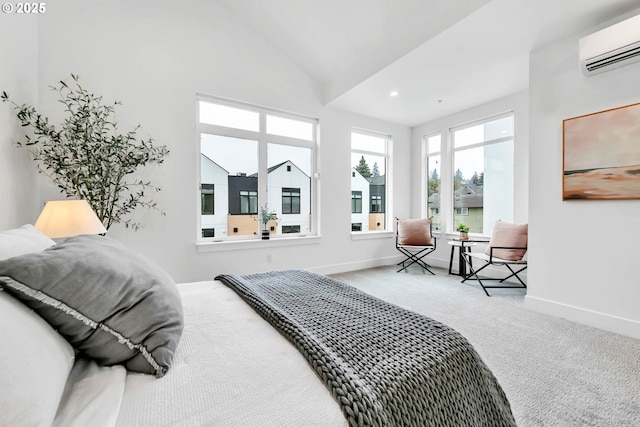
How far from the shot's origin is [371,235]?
15.6ft

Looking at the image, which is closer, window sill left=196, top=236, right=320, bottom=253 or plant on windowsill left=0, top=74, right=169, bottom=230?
plant on windowsill left=0, top=74, right=169, bottom=230

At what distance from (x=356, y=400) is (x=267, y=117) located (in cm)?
377

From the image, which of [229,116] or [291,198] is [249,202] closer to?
[291,198]

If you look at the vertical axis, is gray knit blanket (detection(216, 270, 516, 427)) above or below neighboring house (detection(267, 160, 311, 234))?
below

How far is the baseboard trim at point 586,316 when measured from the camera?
7.30 ft

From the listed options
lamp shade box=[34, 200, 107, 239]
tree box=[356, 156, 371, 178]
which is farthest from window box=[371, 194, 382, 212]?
lamp shade box=[34, 200, 107, 239]

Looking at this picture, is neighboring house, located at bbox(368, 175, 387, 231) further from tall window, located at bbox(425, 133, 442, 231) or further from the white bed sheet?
the white bed sheet

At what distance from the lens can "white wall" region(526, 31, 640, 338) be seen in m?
2.25

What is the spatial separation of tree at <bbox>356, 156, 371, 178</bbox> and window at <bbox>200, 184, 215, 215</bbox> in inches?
97.0

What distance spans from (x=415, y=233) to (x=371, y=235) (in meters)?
0.72

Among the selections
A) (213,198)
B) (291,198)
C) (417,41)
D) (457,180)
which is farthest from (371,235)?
(417,41)

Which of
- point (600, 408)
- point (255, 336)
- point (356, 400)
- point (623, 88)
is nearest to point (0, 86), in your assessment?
point (255, 336)

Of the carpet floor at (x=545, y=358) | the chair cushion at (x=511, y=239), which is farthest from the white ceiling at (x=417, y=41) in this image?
the carpet floor at (x=545, y=358)

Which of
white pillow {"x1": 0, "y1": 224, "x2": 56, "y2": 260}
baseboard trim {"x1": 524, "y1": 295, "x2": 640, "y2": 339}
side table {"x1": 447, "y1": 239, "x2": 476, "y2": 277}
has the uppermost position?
white pillow {"x1": 0, "y1": 224, "x2": 56, "y2": 260}
